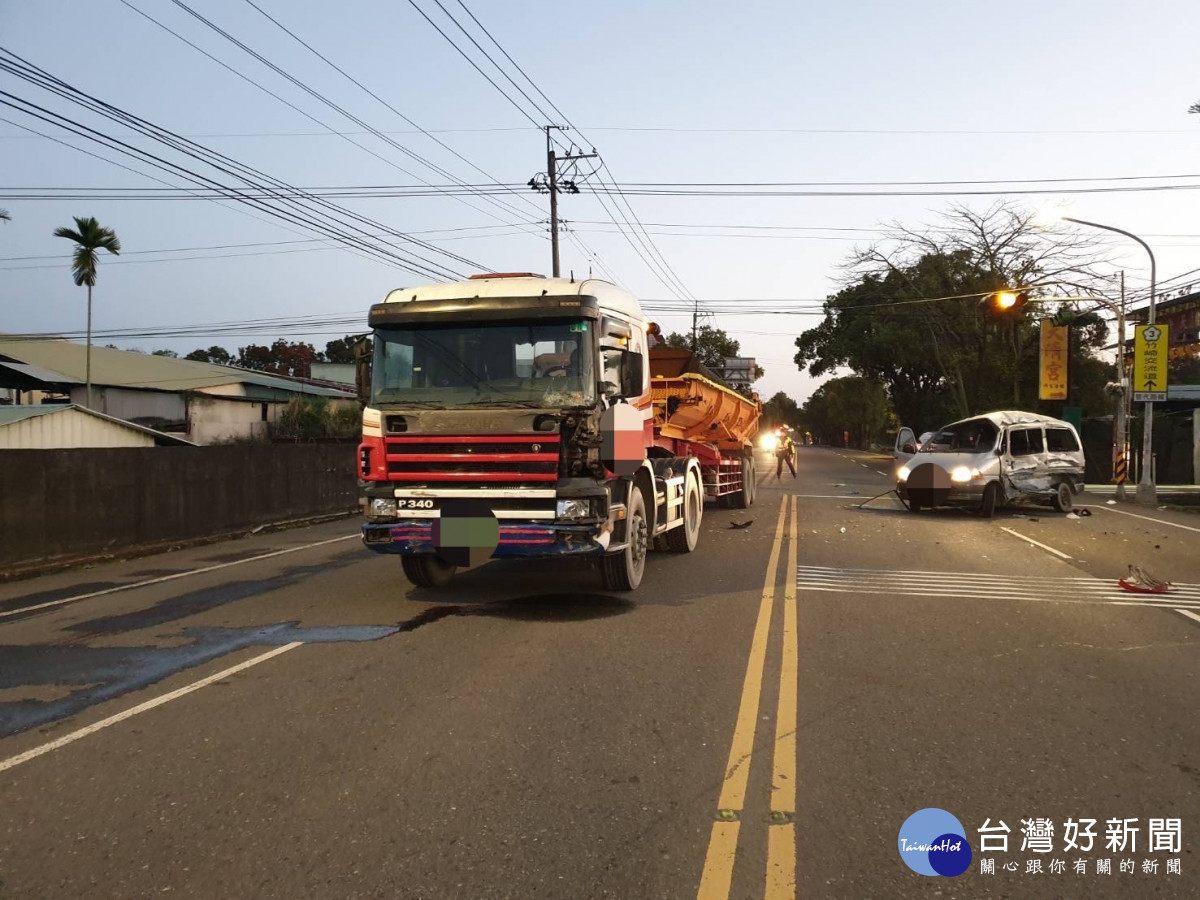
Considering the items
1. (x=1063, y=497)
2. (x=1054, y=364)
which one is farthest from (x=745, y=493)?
(x=1054, y=364)

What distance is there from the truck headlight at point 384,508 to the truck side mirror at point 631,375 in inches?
99.2

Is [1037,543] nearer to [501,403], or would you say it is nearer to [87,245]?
[501,403]

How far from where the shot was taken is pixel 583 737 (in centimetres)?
492

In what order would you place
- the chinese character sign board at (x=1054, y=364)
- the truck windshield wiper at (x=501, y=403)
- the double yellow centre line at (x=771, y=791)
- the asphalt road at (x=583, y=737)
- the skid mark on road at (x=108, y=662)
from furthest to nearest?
the chinese character sign board at (x=1054, y=364)
the truck windshield wiper at (x=501, y=403)
the skid mark on road at (x=108, y=662)
the asphalt road at (x=583, y=737)
the double yellow centre line at (x=771, y=791)

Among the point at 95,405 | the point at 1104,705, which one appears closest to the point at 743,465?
the point at 1104,705

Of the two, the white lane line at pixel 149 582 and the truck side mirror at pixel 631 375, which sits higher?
the truck side mirror at pixel 631 375

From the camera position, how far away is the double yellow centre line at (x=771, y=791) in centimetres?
340

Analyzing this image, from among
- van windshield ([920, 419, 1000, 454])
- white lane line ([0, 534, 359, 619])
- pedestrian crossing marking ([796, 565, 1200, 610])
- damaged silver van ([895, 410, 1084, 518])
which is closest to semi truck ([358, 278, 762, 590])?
pedestrian crossing marking ([796, 565, 1200, 610])

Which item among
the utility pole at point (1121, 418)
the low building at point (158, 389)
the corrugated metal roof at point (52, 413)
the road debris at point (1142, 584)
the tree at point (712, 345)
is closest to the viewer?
the road debris at point (1142, 584)

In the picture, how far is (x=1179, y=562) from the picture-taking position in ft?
40.3

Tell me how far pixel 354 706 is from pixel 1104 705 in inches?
191

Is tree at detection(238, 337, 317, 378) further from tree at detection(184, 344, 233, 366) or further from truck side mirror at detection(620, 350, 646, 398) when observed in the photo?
truck side mirror at detection(620, 350, 646, 398)

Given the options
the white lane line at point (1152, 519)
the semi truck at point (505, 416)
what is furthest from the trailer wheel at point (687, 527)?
the white lane line at point (1152, 519)

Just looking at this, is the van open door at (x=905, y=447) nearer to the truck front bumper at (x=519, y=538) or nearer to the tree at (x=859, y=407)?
the truck front bumper at (x=519, y=538)
